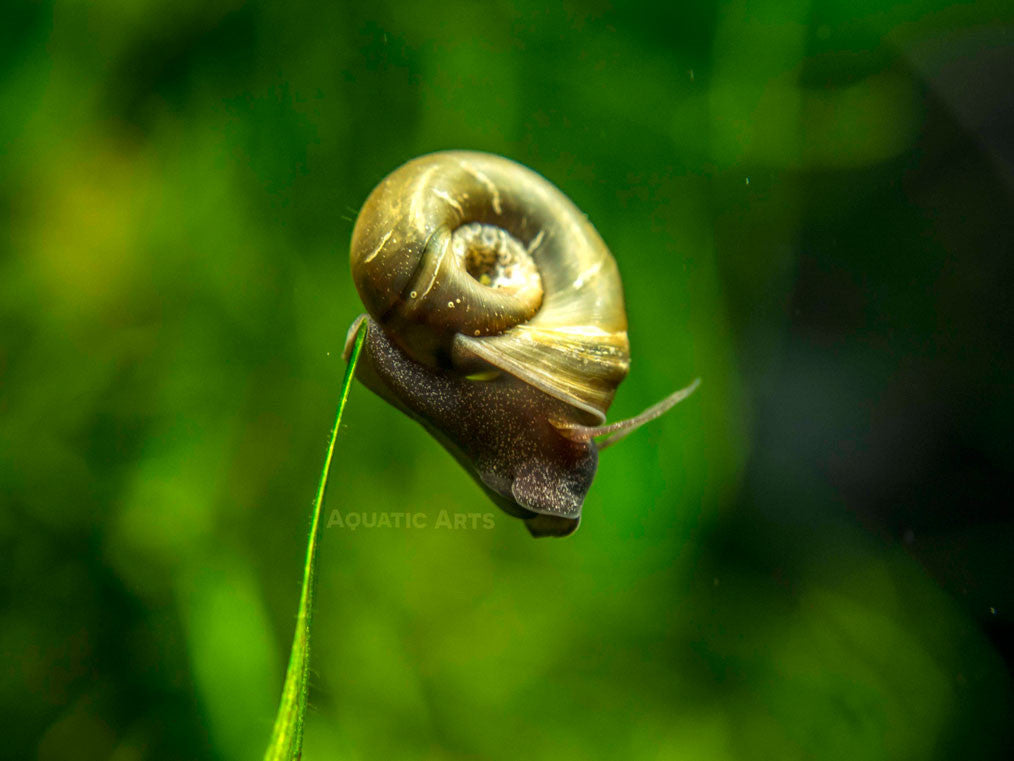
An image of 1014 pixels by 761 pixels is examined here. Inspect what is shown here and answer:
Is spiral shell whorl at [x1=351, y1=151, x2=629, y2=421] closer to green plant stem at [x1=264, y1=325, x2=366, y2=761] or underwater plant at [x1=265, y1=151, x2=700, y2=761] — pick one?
underwater plant at [x1=265, y1=151, x2=700, y2=761]

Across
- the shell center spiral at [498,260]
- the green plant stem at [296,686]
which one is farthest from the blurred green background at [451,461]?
the green plant stem at [296,686]

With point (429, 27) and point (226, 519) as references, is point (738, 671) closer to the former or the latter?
point (226, 519)

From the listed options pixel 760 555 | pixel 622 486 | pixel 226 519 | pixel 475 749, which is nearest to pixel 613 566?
pixel 622 486

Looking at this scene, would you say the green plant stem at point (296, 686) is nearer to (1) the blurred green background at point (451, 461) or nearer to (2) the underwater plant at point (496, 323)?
(2) the underwater plant at point (496, 323)

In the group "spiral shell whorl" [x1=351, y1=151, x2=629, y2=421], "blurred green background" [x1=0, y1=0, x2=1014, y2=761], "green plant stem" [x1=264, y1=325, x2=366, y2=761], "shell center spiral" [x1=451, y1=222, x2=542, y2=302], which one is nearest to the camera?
"green plant stem" [x1=264, y1=325, x2=366, y2=761]

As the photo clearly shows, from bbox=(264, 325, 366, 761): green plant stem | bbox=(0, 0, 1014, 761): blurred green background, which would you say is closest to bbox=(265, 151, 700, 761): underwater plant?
bbox=(264, 325, 366, 761): green plant stem
